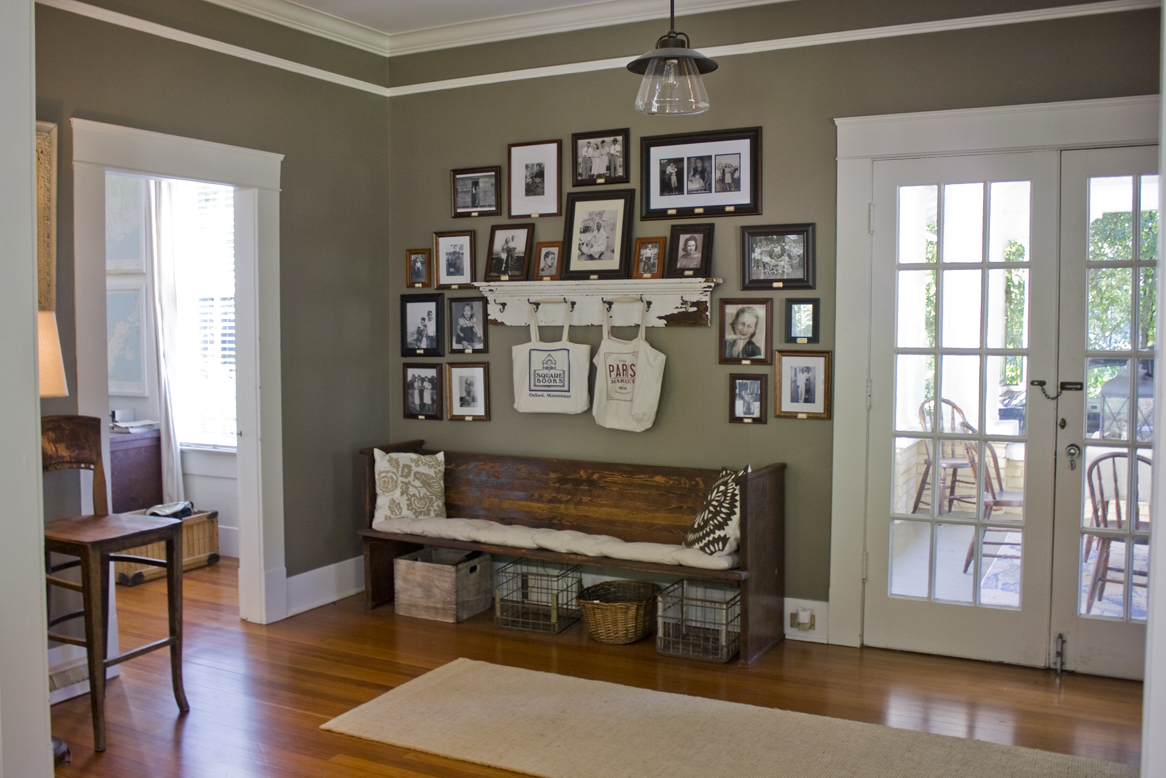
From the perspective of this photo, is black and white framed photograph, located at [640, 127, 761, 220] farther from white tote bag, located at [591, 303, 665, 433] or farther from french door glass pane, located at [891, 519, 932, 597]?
french door glass pane, located at [891, 519, 932, 597]

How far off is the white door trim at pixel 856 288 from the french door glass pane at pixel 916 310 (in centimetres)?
14

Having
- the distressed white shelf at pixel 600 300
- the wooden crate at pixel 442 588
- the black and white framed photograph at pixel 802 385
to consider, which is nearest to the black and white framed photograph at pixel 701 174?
the distressed white shelf at pixel 600 300

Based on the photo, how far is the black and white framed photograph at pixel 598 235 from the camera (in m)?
4.70

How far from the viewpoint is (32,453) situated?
1.65m

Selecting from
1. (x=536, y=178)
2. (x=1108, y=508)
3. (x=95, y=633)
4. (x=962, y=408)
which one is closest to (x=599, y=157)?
(x=536, y=178)

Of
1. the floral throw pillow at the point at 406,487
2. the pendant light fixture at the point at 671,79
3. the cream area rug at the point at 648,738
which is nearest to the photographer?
the cream area rug at the point at 648,738

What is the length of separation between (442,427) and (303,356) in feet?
2.88

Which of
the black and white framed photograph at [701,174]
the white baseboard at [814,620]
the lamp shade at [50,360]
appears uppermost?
the black and white framed photograph at [701,174]

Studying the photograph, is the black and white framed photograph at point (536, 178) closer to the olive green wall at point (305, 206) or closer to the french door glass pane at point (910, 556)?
the olive green wall at point (305, 206)

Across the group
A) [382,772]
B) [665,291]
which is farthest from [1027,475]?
[382,772]

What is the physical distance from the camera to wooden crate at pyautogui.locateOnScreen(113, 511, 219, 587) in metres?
5.48

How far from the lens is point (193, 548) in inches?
227

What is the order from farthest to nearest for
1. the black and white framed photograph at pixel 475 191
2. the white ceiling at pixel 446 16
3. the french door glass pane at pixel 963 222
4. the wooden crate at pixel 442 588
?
the black and white framed photograph at pixel 475 191, the wooden crate at pixel 442 588, the white ceiling at pixel 446 16, the french door glass pane at pixel 963 222

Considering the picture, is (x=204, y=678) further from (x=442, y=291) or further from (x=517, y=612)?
(x=442, y=291)
